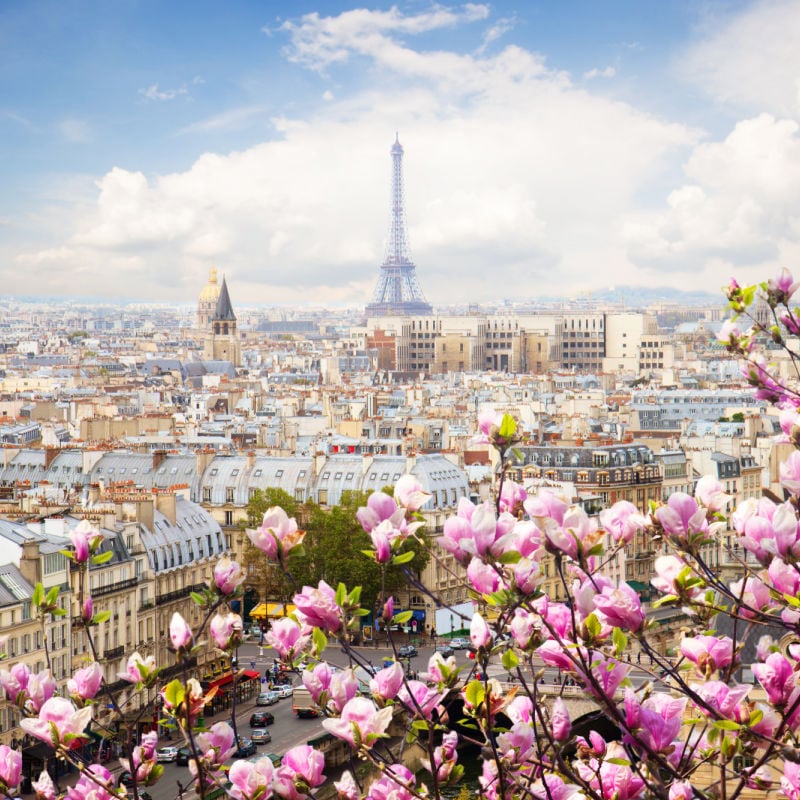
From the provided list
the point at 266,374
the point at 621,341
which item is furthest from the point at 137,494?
the point at 621,341

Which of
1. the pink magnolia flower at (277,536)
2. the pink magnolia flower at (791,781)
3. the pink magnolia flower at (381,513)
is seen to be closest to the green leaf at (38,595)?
the pink magnolia flower at (277,536)

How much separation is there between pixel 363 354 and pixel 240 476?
372ft

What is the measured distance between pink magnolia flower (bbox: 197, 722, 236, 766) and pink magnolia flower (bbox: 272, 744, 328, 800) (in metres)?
0.68

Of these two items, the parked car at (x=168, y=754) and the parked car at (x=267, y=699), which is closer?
the parked car at (x=168, y=754)

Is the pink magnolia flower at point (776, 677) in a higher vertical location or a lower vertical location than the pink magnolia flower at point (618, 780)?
higher

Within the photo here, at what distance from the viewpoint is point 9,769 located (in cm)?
617

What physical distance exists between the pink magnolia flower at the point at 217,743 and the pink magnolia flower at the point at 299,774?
0.68 meters

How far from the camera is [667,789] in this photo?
18.3 feet

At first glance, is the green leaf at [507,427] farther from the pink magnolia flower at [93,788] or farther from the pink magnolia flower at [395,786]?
the pink magnolia flower at [93,788]

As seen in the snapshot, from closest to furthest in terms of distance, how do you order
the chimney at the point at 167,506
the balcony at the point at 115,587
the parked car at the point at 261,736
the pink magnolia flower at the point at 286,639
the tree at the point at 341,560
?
the pink magnolia flower at the point at 286,639
the parked car at the point at 261,736
the balcony at the point at 115,587
the chimney at the point at 167,506
the tree at the point at 341,560

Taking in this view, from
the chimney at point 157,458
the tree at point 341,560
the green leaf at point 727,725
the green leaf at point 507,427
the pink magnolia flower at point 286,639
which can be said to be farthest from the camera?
the chimney at point 157,458

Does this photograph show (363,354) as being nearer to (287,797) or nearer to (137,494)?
(137,494)

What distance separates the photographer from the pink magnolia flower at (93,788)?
630 cm

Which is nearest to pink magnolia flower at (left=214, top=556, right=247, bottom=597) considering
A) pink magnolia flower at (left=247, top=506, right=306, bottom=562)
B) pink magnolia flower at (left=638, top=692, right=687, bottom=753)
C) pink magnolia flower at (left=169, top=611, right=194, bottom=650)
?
pink magnolia flower at (left=169, top=611, right=194, bottom=650)
